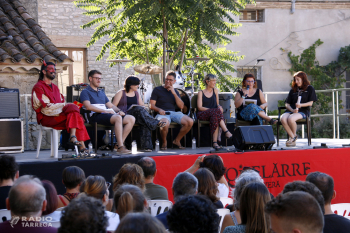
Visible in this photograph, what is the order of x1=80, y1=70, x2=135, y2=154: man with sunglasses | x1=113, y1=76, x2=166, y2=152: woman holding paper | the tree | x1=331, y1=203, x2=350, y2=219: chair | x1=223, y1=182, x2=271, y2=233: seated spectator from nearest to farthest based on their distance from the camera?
1. x1=223, y1=182, x2=271, y2=233: seated spectator
2. x1=331, y1=203, x2=350, y2=219: chair
3. x1=80, y1=70, x2=135, y2=154: man with sunglasses
4. x1=113, y1=76, x2=166, y2=152: woman holding paper
5. the tree

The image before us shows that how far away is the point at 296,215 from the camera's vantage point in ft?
5.47

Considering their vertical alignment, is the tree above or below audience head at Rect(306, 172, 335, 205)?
above

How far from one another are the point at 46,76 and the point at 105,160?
1.53 m

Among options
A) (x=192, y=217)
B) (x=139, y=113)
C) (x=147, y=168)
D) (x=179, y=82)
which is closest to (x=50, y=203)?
(x=192, y=217)

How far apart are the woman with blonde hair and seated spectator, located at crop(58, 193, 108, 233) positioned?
15.6 feet

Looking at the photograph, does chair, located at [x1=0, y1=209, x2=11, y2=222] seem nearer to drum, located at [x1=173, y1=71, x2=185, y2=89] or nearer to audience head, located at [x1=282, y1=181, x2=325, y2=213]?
audience head, located at [x1=282, y1=181, x2=325, y2=213]

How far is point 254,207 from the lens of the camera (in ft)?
7.52

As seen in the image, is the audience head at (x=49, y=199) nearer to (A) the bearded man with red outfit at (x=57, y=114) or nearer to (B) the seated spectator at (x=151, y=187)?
(B) the seated spectator at (x=151, y=187)

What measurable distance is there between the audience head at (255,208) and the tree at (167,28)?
6.62m

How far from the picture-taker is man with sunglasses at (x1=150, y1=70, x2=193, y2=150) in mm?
6520

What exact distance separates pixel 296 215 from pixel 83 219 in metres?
0.88

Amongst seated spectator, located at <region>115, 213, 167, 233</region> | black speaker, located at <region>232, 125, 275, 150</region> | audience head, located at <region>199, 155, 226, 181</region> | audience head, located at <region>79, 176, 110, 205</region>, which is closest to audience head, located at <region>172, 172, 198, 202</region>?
audience head, located at <region>79, 176, 110, 205</region>

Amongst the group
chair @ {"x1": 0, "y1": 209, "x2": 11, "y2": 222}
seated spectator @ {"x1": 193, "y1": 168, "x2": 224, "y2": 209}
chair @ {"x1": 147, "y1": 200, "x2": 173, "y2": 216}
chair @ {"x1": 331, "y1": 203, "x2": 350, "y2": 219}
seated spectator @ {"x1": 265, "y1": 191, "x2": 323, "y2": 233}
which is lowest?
chair @ {"x1": 331, "y1": 203, "x2": 350, "y2": 219}

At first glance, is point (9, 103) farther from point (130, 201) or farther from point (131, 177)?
point (130, 201)
